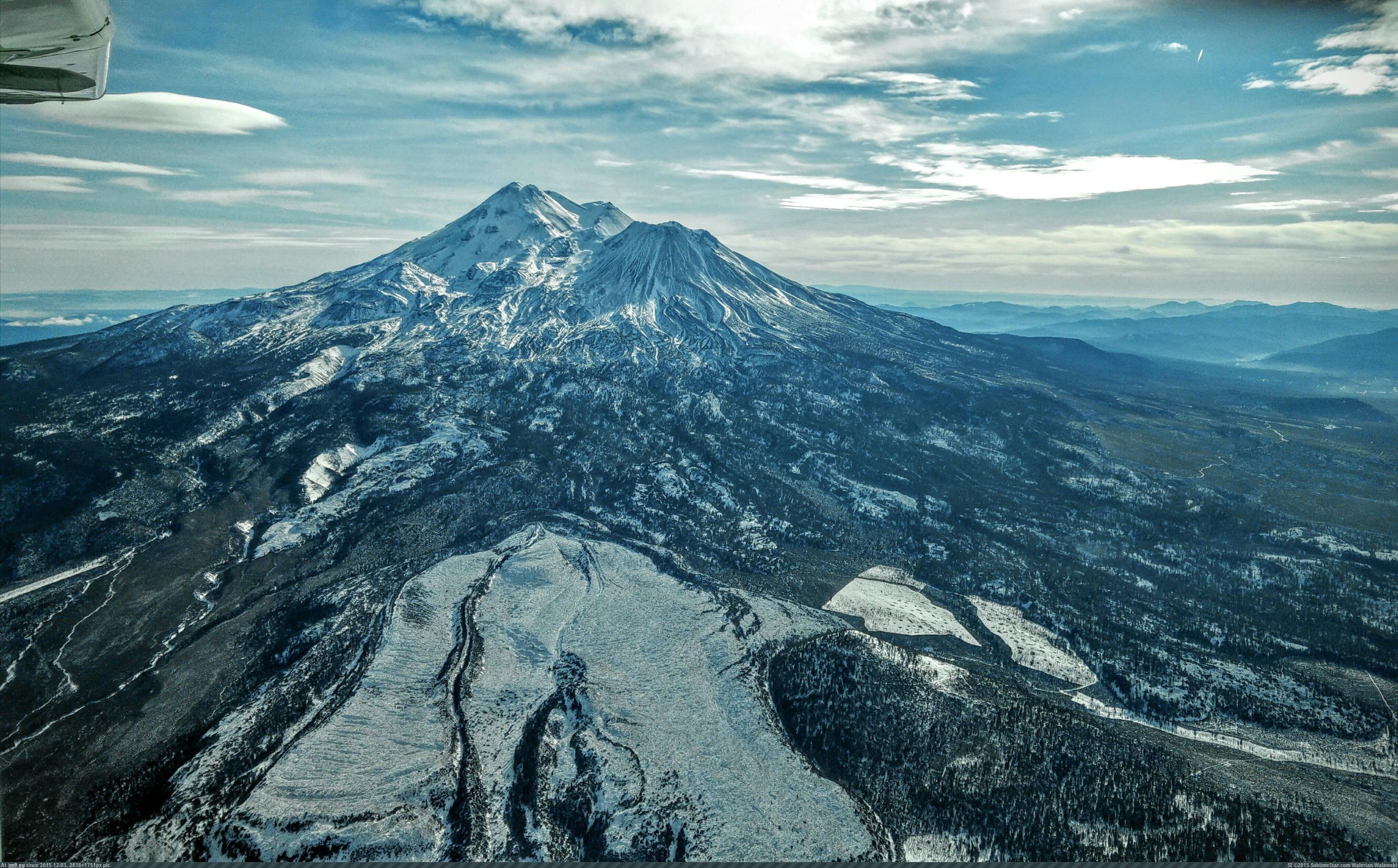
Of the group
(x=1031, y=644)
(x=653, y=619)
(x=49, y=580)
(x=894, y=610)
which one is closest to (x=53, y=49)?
(x=653, y=619)

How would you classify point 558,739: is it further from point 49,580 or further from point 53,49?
point 49,580

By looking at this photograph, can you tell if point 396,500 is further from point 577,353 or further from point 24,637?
point 577,353

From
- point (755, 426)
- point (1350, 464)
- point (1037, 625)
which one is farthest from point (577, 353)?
point (1350, 464)

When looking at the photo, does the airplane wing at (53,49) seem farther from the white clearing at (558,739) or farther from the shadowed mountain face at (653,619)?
the shadowed mountain face at (653,619)

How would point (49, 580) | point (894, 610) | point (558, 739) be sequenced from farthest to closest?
point (894, 610) < point (49, 580) < point (558, 739)

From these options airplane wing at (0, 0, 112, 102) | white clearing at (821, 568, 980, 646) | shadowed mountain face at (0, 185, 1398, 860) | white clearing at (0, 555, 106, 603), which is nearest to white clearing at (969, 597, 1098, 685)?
shadowed mountain face at (0, 185, 1398, 860)

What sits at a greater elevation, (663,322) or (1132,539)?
(663,322)

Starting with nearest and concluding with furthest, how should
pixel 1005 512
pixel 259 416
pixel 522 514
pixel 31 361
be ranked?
pixel 522 514 < pixel 1005 512 < pixel 259 416 < pixel 31 361
